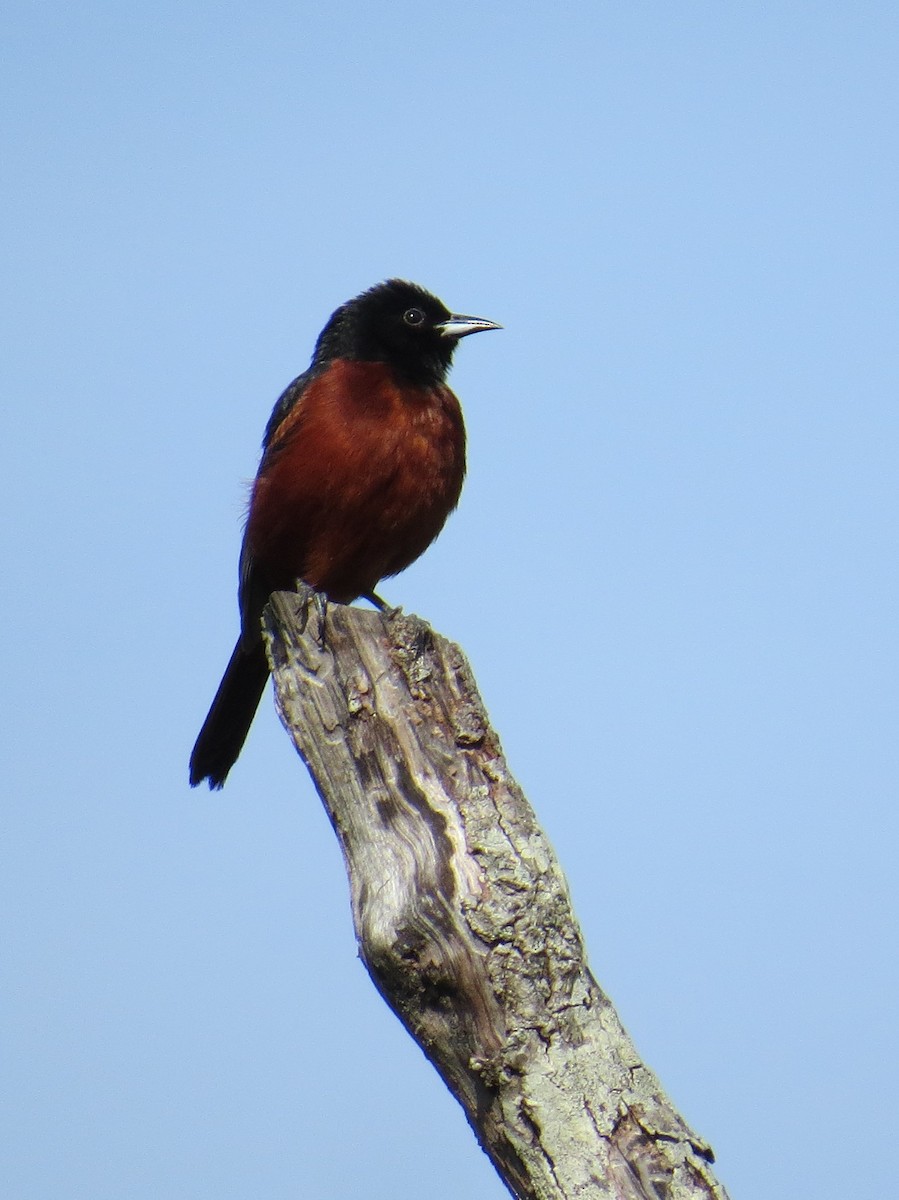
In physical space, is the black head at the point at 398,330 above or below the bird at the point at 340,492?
above

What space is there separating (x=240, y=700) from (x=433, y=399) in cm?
164

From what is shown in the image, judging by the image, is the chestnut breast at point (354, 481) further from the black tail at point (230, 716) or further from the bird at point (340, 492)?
the black tail at point (230, 716)

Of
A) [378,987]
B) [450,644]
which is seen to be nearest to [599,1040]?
[378,987]

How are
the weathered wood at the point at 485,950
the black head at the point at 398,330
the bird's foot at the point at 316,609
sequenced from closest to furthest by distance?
the weathered wood at the point at 485,950, the bird's foot at the point at 316,609, the black head at the point at 398,330

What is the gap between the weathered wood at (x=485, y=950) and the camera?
3.01 m

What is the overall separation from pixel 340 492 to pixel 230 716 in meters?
1.16

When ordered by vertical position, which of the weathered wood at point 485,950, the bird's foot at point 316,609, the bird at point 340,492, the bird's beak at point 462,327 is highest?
the bird's beak at point 462,327

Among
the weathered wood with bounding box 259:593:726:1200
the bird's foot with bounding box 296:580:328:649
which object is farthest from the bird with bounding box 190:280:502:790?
the weathered wood with bounding box 259:593:726:1200

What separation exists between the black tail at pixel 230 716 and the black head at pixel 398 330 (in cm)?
152

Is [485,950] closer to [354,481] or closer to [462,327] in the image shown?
[354,481]

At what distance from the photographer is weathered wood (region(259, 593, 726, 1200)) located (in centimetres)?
301

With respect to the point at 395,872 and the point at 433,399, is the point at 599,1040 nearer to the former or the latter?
the point at 395,872

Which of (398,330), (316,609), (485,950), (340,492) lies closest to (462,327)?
(398,330)

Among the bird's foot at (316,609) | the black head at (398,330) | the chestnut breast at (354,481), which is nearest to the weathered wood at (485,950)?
the bird's foot at (316,609)
